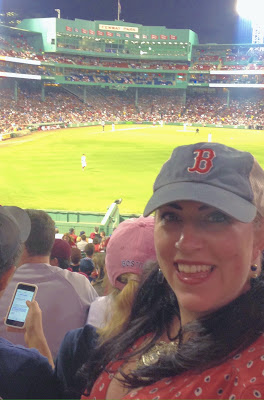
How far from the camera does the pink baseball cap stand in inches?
79.0

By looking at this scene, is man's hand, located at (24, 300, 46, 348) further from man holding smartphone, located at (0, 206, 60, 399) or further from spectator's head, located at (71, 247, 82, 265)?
spectator's head, located at (71, 247, 82, 265)

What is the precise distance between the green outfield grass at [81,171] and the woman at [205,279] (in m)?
15.5

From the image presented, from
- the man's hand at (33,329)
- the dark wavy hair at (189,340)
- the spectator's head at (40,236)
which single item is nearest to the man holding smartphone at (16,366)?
the dark wavy hair at (189,340)

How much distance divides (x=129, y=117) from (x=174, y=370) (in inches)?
2436

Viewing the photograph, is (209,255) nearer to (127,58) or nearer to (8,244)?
(8,244)

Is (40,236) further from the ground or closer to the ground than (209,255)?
closer to the ground

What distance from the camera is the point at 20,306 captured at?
232 cm

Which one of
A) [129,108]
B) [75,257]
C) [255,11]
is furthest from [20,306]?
[129,108]

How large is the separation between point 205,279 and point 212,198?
0.25 meters

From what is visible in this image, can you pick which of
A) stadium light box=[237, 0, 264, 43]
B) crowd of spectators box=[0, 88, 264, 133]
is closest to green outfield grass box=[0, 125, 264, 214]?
crowd of spectators box=[0, 88, 264, 133]

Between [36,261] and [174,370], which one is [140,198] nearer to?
[36,261]

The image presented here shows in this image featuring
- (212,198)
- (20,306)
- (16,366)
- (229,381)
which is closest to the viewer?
(229,381)

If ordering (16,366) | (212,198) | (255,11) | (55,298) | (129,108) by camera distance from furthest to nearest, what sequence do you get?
(129,108)
(255,11)
(55,298)
(16,366)
(212,198)

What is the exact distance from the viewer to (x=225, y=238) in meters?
1.30
